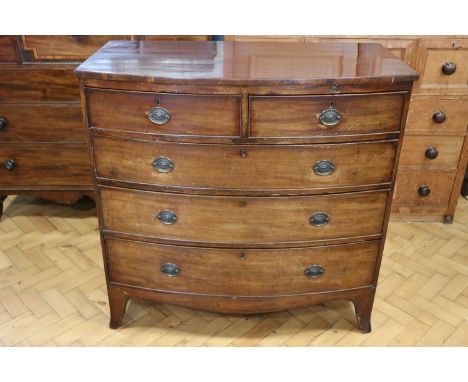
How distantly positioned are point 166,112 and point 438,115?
1593 millimetres

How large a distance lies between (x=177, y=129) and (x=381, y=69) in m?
0.70

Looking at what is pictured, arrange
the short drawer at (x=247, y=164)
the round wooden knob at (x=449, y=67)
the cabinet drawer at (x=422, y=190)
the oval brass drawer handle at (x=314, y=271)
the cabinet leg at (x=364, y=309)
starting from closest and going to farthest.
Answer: the short drawer at (x=247, y=164)
the oval brass drawer handle at (x=314, y=271)
the cabinet leg at (x=364, y=309)
the round wooden knob at (x=449, y=67)
the cabinet drawer at (x=422, y=190)

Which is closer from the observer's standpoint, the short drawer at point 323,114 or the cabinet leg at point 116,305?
the short drawer at point 323,114

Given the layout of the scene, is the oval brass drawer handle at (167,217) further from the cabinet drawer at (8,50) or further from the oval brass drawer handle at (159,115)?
the cabinet drawer at (8,50)

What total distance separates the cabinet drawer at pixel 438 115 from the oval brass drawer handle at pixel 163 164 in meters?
1.45

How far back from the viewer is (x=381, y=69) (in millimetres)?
1585

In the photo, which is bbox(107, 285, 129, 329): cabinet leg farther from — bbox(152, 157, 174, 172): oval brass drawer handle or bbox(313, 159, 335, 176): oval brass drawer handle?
bbox(313, 159, 335, 176): oval brass drawer handle

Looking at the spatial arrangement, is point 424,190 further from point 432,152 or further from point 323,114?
point 323,114

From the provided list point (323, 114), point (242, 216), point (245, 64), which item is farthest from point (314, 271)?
point (245, 64)

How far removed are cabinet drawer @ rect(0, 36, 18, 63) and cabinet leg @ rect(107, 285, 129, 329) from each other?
Answer: 1.23 m

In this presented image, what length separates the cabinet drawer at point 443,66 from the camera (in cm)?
236

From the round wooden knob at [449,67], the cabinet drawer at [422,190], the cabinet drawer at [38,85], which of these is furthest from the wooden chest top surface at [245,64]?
the cabinet drawer at [422,190]

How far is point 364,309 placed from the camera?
79.4 inches
